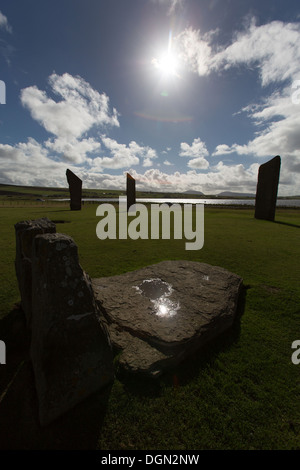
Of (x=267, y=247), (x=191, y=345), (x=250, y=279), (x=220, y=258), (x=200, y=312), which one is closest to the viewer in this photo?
(x=191, y=345)

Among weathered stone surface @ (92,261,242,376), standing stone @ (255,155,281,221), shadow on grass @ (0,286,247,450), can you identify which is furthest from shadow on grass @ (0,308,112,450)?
standing stone @ (255,155,281,221)

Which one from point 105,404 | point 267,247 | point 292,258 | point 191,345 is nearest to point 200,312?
point 191,345

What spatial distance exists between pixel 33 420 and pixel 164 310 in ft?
7.84

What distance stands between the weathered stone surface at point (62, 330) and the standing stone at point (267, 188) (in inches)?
813

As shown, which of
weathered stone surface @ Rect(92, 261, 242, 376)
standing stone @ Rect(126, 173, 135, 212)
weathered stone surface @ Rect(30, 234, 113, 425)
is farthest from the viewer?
standing stone @ Rect(126, 173, 135, 212)

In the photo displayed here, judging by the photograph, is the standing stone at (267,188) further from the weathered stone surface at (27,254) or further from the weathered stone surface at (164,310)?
the weathered stone surface at (27,254)

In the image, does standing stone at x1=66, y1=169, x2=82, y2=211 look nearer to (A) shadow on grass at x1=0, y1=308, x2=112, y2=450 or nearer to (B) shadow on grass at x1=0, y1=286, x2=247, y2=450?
(B) shadow on grass at x1=0, y1=286, x2=247, y2=450

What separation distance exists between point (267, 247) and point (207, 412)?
8529 mm

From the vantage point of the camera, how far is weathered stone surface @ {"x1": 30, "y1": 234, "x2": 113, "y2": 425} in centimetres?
237

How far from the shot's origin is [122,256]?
816 centimetres

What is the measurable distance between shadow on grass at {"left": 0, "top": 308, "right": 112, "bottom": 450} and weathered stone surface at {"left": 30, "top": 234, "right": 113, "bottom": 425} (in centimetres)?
12

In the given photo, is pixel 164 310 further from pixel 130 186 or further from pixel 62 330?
pixel 130 186

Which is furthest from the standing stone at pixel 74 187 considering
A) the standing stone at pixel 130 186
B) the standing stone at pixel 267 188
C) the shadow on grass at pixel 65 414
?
the shadow on grass at pixel 65 414

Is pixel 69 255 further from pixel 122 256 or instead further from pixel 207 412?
pixel 122 256
